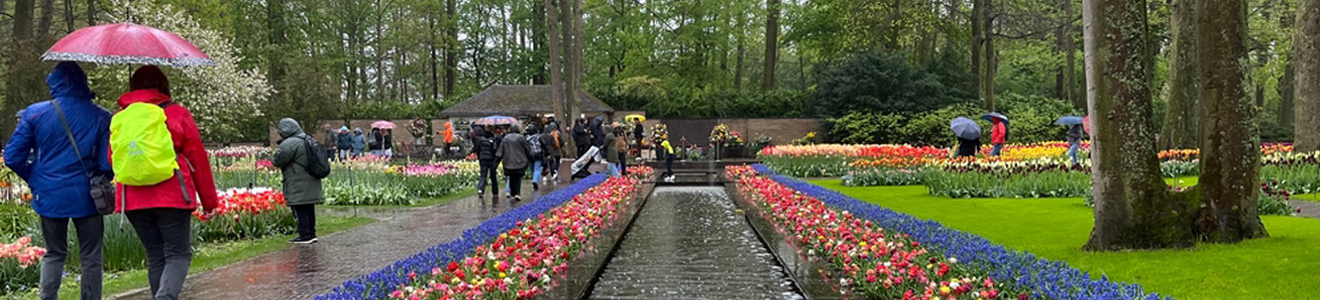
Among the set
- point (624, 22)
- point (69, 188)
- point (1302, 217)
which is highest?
point (624, 22)

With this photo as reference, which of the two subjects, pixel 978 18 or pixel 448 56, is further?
pixel 448 56

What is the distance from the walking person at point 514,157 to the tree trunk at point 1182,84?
10.7 meters

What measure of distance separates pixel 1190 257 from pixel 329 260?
272 inches

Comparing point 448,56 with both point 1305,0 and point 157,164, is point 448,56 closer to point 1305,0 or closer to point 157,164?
point 1305,0

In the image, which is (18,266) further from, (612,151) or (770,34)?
(770,34)

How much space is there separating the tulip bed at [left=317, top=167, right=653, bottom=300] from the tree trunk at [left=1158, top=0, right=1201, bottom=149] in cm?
1129

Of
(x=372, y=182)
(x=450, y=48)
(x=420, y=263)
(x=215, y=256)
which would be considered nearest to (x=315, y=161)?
(x=215, y=256)

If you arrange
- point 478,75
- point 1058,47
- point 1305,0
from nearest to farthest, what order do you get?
point 1305,0 < point 1058,47 < point 478,75

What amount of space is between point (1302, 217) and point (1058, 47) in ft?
123

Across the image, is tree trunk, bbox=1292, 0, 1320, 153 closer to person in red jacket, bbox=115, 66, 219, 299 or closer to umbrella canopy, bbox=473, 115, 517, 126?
umbrella canopy, bbox=473, 115, 517, 126

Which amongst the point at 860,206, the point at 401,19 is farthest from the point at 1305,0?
the point at 401,19

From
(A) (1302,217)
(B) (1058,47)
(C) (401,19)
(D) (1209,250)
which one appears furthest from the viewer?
(C) (401,19)

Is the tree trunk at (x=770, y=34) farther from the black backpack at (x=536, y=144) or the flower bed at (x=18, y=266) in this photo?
the flower bed at (x=18, y=266)

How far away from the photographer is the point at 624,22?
45.9 m
